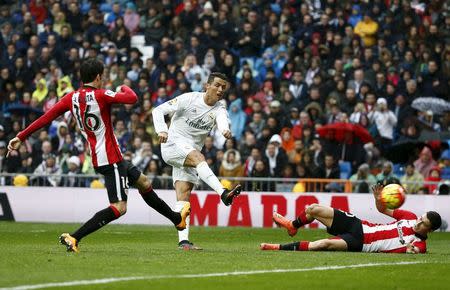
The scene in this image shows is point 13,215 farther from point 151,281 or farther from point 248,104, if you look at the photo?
point 151,281

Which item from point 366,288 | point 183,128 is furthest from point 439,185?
point 366,288

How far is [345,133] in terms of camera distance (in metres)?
26.2

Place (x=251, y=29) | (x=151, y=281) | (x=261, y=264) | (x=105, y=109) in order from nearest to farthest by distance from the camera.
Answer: (x=151, y=281) → (x=261, y=264) → (x=105, y=109) → (x=251, y=29)

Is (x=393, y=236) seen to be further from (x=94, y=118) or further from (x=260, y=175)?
(x=260, y=175)

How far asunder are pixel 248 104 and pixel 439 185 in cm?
613

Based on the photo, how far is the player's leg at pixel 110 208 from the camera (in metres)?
14.2

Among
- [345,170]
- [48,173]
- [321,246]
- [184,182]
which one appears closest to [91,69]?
[184,182]

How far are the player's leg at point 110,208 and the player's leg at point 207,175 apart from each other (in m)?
1.27

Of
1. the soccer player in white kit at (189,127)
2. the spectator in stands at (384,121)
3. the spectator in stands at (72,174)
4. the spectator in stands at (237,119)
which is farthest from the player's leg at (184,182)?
the spectator in stands at (237,119)

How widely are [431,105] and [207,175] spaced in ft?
41.7

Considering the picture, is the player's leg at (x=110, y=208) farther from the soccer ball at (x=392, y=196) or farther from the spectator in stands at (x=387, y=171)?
the spectator in stands at (x=387, y=171)

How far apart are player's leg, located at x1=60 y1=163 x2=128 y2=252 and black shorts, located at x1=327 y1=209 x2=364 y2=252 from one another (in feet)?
9.22

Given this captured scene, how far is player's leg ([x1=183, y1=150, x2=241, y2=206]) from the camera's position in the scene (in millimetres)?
14562

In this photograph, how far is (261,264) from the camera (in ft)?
42.4
